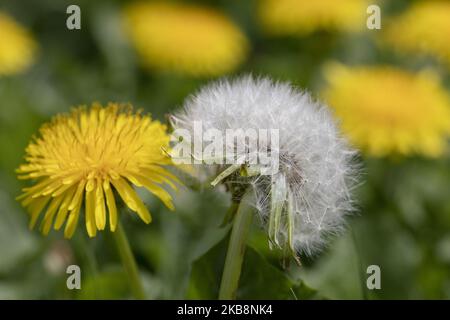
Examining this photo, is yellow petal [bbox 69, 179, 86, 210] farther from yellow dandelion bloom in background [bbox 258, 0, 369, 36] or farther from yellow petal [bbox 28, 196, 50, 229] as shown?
yellow dandelion bloom in background [bbox 258, 0, 369, 36]

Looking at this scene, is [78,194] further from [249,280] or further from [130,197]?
[249,280]

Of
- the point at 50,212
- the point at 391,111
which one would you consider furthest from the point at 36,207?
the point at 391,111

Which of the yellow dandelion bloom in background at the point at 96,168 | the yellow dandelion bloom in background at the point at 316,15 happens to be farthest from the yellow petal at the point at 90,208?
the yellow dandelion bloom in background at the point at 316,15

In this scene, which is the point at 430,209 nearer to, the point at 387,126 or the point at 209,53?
the point at 387,126

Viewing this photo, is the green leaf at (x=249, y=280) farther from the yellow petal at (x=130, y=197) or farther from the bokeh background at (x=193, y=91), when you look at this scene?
the yellow petal at (x=130, y=197)

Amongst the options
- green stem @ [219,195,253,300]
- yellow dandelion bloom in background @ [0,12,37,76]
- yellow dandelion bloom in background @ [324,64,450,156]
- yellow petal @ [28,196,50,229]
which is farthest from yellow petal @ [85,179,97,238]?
yellow dandelion bloom in background @ [0,12,37,76]

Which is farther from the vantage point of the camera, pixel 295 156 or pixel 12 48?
pixel 12 48

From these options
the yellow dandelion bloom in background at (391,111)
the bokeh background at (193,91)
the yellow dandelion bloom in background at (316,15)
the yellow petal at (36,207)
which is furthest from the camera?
the yellow dandelion bloom in background at (316,15)
